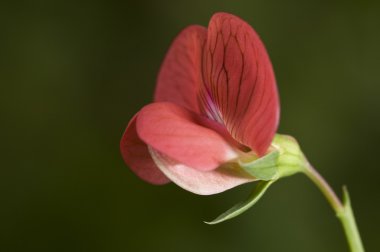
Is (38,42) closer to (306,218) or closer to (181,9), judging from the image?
(181,9)

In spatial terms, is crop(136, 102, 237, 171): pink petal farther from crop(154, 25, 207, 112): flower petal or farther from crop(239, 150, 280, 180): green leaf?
crop(154, 25, 207, 112): flower petal

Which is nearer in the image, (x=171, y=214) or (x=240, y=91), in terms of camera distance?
(x=240, y=91)

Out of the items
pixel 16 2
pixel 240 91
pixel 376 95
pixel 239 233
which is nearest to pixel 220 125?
pixel 240 91

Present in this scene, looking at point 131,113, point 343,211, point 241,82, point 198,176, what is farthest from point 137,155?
point 131,113

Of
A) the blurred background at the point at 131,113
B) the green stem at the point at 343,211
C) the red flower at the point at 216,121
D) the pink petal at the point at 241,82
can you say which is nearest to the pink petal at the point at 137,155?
the red flower at the point at 216,121

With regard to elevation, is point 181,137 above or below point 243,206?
above

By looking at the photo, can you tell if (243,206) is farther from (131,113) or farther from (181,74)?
(131,113)
